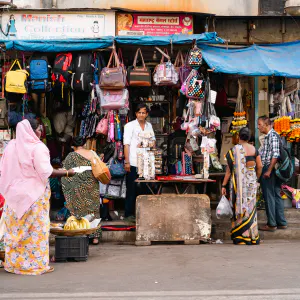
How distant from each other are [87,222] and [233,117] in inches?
167

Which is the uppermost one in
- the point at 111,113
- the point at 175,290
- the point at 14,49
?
the point at 14,49

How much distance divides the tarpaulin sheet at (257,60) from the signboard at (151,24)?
1.21m

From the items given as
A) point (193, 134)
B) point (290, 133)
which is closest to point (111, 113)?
point (193, 134)

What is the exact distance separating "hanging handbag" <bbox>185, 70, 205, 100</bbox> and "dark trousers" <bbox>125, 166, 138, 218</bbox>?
1483mm

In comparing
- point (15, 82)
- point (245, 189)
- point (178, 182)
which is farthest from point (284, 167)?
point (15, 82)

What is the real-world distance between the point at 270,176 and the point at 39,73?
13.0 feet

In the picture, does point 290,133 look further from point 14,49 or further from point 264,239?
point 14,49

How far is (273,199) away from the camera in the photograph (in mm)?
10617

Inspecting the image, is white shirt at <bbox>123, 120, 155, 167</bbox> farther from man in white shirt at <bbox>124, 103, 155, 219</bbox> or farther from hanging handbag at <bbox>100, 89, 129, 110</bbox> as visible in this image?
hanging handbag at <bbox>100, 89, 129, 110</bbox>

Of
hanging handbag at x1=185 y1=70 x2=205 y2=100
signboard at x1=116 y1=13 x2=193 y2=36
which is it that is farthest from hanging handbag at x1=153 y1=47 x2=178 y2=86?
signboard at x1=116 y1=13 x2=193 y2=36

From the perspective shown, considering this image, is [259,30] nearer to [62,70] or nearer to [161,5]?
[161,5]

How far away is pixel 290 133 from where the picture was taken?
11188 millimetres

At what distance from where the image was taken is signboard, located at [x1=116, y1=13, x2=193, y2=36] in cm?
1177

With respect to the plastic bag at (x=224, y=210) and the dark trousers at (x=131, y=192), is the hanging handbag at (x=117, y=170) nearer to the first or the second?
the dark trousers at (x=131, y=192)
